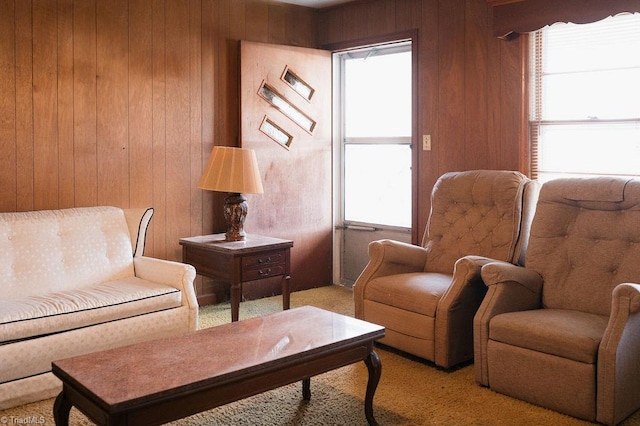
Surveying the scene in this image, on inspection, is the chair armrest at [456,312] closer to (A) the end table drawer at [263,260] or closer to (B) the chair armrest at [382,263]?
(B) the chair armrest at [382,263]

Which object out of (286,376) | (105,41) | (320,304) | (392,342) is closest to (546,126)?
(392,342)

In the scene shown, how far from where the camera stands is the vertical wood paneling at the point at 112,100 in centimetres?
441

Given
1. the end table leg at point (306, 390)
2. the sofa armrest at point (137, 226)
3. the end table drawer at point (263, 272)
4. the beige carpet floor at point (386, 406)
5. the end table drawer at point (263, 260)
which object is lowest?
the beige carpet floor at point (386, 406)

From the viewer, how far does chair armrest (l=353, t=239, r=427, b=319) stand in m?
4.05

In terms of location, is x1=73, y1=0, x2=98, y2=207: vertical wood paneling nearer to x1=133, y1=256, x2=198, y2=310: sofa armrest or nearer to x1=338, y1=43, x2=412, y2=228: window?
x1=133, y1=256, x2=198, y2=310: sofa armrest

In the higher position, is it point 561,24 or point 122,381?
point 561,24

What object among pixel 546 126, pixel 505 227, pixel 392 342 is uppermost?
pixel 546 126

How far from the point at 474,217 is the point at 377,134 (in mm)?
1541

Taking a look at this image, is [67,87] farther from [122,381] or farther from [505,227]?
[505,227]

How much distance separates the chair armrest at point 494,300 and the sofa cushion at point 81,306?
1639mm

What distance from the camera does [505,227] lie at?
3.95m

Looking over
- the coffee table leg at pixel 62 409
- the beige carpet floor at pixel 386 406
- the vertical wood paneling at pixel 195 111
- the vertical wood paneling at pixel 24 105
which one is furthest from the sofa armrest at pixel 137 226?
the coffee table leg at pixel 62 409

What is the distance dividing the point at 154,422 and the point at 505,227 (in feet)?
8.02

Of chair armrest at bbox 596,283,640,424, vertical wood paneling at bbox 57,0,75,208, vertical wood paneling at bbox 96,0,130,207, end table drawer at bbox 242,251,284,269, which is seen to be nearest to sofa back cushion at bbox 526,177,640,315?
chair armrest at bbox 596,283,640,424
